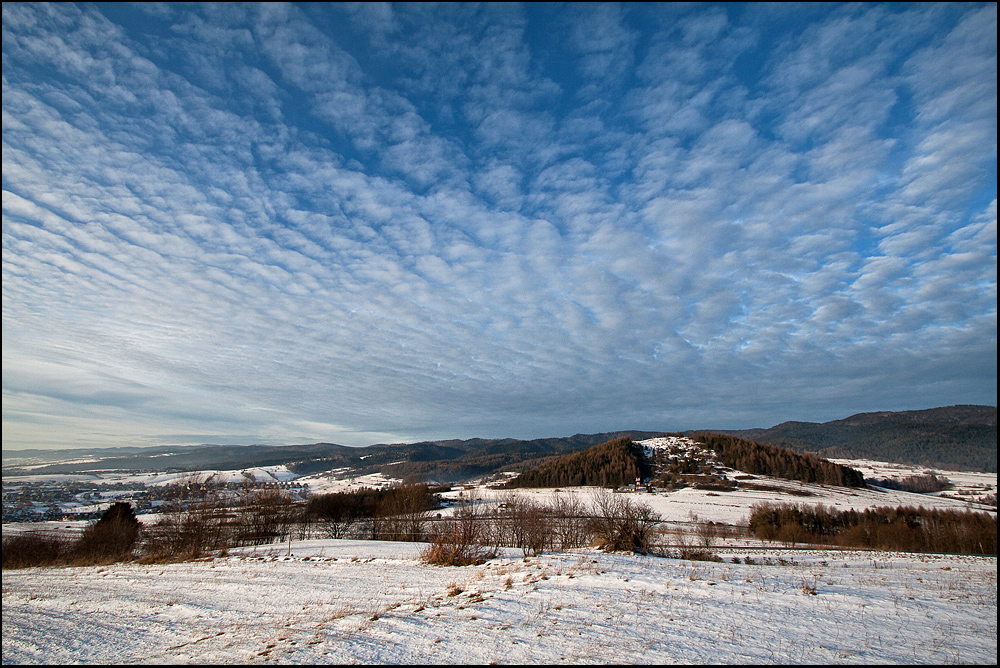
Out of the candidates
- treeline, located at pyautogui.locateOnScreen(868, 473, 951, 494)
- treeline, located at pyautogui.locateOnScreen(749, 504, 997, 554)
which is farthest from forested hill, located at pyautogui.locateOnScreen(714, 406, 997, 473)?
treeline, located at pyautogui.locateOnScreen(749, 504, 997, 554)

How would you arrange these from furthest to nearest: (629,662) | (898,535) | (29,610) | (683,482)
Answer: (683,482) → (898,535) → (29,610) → (629,662)

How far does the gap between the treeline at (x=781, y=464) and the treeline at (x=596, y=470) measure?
38.0 metres

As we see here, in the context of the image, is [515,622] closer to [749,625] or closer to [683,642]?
[683,642]

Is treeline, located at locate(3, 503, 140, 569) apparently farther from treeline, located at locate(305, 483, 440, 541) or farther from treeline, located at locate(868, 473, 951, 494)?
treeline, located at locate(868, 473, 951, 494)

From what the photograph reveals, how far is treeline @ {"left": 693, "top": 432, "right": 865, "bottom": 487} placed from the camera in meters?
136

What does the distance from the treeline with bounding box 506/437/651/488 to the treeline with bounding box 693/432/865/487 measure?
37963 millimetres

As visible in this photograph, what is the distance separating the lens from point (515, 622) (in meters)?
10.9

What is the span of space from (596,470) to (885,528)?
366 ft

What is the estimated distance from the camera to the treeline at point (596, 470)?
164375 millimetres

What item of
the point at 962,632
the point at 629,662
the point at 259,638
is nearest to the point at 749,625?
the point at 629,662

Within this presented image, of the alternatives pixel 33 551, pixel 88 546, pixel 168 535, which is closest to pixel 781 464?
pixel 168 535

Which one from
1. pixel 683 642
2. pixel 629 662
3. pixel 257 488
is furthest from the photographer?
pixel 257 488

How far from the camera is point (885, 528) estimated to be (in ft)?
223

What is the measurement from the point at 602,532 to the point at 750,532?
62.2m
